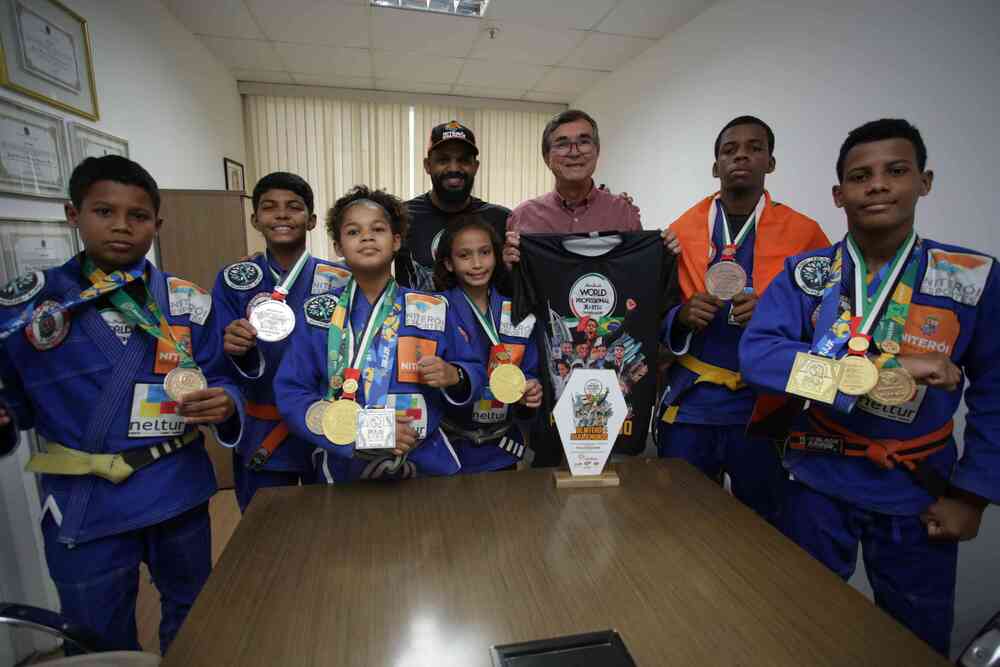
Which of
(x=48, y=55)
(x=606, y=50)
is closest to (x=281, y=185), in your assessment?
(x=48, y=55)

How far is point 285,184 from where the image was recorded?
76.7 inches

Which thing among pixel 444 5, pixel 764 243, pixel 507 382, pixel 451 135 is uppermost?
pixel 444 5

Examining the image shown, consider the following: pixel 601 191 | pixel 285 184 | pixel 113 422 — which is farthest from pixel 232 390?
pixel 601 191

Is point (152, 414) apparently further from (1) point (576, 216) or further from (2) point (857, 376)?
(2) point (857, 376)

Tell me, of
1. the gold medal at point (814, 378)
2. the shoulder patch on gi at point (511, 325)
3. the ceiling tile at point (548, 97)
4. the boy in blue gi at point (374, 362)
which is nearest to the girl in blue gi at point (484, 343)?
the shoulder patch on gi at point (511, 325)

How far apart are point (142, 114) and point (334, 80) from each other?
8.96 ft

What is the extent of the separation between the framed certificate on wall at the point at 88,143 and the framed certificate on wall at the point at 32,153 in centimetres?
7

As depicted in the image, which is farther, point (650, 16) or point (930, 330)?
point (650, 16)

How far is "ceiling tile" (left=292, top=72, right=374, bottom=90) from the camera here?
5.30 m

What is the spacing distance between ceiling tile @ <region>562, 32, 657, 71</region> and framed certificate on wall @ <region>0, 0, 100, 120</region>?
3.71 meters

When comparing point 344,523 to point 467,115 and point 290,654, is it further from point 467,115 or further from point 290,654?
point 467,115

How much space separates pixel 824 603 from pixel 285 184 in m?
2.19

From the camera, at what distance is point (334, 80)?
215 inches

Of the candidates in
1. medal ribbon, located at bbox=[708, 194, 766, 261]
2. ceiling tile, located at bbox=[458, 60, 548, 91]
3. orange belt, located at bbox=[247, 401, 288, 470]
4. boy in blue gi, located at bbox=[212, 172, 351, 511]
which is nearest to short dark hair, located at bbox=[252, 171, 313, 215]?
boy in blue gi, located at bbox=[212, 172, 351, 511]
